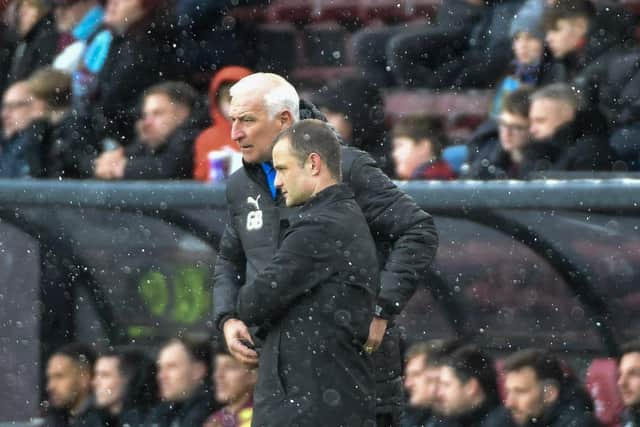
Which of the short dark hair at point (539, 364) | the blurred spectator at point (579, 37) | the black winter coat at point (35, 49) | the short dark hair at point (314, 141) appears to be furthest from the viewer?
the black winter coat at point (35, 49)

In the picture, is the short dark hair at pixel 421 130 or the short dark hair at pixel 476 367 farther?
the short dark hair at pixel 421 130

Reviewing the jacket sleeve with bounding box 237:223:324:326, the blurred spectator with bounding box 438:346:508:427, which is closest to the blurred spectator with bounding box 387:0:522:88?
the blurred spectator with bounding box 438:346:508:427

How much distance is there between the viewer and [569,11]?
30.4ft

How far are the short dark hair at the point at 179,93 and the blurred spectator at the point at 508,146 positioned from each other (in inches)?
66.3

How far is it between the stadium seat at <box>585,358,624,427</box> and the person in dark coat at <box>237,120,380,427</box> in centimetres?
174

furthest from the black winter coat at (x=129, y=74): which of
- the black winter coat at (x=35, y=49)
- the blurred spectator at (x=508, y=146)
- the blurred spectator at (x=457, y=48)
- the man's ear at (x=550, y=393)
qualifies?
the man's ear at (x=550, y=393)

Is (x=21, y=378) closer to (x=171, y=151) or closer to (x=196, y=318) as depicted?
(x=196, y=318)

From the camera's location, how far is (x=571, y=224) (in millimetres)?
7797

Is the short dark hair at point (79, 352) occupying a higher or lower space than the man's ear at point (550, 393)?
higher

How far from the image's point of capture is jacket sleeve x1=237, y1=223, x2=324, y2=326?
616cm

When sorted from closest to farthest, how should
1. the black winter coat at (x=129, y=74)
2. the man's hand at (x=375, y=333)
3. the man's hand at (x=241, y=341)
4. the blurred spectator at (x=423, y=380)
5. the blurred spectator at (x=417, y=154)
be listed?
the man's hand at (x=375, y=333), the man's hand at (x=241, y=341), the blurred spectator at (x=423, y=380), the blurred spectator at (x=417, y=154), the black winter coat at (x=129, y=74)

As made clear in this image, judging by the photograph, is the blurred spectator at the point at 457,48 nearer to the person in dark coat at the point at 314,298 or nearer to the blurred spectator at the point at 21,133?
the blurred spectator at the point at 21,133

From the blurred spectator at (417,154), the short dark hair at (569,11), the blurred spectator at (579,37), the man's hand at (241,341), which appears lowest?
the man's hand at (241,341)

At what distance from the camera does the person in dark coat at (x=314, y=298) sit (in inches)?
243
